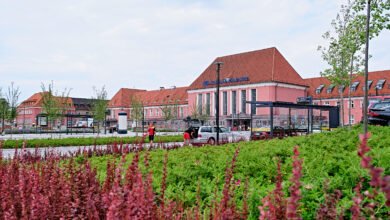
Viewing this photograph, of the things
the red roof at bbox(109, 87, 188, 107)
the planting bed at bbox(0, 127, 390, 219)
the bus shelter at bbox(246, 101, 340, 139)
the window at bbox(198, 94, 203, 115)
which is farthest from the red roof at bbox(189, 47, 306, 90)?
the planting bed at bbox(0, 127, 390, 219)

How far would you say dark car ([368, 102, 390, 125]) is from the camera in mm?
18375

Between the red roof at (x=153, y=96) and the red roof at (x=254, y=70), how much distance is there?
44.4 ft

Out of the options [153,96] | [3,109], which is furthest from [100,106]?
[153,96]

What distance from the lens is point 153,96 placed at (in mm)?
99938

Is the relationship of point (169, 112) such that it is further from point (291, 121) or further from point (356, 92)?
point (291, 121)

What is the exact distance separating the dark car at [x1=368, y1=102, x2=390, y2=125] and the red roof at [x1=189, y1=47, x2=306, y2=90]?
154 feet

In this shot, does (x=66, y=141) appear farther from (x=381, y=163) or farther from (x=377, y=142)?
(x=381, y=163)

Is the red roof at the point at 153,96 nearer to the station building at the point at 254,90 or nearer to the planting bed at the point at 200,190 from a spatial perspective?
the station building at the point at 254,90

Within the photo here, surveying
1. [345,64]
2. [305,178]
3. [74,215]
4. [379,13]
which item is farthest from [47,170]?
[345,64]

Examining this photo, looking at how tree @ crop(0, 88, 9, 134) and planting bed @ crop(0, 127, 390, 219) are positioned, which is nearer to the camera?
planting bed @ crop(0, 127, 390, 219)

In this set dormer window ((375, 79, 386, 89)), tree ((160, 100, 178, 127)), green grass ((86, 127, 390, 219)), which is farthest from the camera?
tree ((160, 100, 178, 127))

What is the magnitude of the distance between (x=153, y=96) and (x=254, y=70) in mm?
36648

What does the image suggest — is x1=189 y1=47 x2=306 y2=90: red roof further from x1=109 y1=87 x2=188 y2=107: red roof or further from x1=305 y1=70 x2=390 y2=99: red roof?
x1=109 y1=87 x2=188 y2=107: red roof

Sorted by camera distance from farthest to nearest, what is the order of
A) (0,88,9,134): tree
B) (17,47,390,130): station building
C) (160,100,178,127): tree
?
1. (160,100,178,127): tree
2. (17,47,390,130): station building
3. (0,88,9,134): tree
